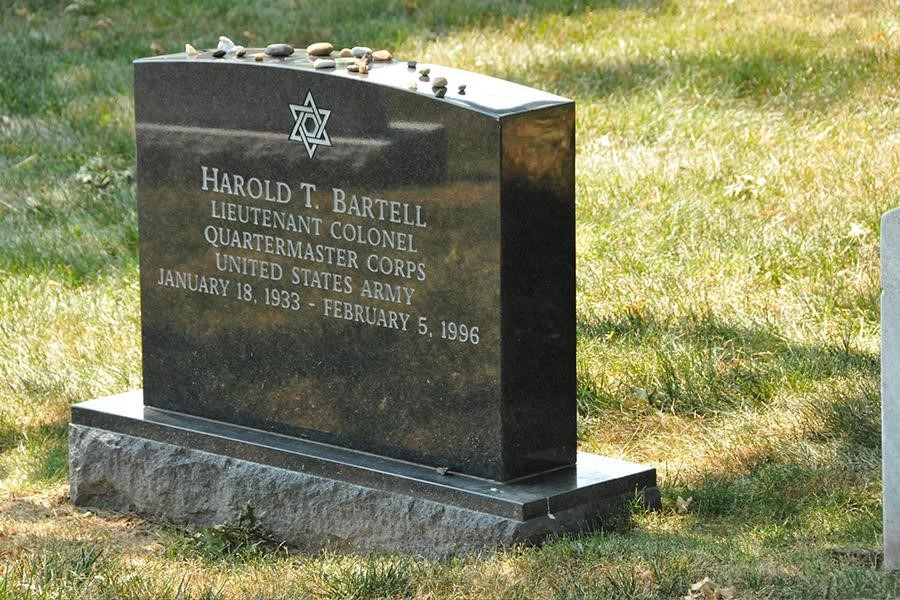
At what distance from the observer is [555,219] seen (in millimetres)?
4973

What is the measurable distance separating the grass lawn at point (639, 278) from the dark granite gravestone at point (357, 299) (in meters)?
0.27

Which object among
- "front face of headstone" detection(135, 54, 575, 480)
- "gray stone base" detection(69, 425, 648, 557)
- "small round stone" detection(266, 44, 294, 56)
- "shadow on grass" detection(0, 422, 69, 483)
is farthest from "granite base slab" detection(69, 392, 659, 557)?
"small round stone" detection(266, 44, 294, 56)

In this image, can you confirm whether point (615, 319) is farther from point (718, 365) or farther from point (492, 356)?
point (492, 356)

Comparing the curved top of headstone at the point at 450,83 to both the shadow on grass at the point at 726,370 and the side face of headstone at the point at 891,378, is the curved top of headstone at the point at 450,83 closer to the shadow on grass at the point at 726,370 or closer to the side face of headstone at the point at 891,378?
the side face of headstone at the point at 891,378

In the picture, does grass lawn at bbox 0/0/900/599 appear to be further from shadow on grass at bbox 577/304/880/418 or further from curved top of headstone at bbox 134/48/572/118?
curved top of headstone at bbox 134/48/572/118

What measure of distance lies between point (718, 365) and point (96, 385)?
110 inches

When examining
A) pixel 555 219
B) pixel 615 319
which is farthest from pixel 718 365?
pixel 555 219

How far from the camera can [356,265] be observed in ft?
17.3

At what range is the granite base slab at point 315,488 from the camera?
4953 millimetres

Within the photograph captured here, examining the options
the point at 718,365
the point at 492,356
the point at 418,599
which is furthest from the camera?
the point at 718,365

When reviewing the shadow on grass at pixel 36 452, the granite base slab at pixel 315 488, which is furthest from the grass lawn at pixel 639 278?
the granite base slab at pixel 315 488

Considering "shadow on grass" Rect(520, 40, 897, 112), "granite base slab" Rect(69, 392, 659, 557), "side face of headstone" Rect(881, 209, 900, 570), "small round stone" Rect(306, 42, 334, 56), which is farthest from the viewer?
"shadow on grass" Rect(520, 40, 897, 112)

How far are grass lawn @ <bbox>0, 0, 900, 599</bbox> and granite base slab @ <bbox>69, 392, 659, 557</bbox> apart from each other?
117 mm

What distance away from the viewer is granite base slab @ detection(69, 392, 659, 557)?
4.95 m
